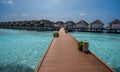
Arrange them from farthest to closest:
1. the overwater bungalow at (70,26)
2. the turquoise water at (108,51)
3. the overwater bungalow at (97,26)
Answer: the overwater bungalow at (97,26)
the overwater bungalow at (70,26)
the turquoise water at (108,51)

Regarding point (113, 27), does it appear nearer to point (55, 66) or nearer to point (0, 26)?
point (55, 66)

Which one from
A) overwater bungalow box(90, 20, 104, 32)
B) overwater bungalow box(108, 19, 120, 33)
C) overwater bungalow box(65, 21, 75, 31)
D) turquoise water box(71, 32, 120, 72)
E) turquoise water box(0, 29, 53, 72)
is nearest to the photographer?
turquoise water box(0, 29, 53, 72)

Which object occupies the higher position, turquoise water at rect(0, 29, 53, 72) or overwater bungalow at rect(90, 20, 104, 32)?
overwater bungalow at rect(90, 20, 104, 32)

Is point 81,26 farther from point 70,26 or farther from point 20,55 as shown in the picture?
point 20,55

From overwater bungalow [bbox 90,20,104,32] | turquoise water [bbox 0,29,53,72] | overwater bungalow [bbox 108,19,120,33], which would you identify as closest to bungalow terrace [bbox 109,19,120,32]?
overwater bungalow [bbox 108,19,120,33]

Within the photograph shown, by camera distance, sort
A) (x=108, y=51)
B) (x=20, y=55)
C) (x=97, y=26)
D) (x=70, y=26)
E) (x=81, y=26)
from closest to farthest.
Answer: (x=20, y=55) < (x=108, y=51) < (x=70, y=26) < (x=97, y=26) < (x=81, y=26)

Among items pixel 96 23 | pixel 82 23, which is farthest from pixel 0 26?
pixel 96 23

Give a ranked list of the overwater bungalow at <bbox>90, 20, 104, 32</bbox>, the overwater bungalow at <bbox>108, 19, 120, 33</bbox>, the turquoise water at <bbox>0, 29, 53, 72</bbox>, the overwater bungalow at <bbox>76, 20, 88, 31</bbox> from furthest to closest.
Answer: the overwater bungalow at <bbox>76, 20, 88, 31</bbox> < the overwater bungalow at <bbox>90, 20, 104, 32</bbox> < the overwater bungalow at <bbox>108, 19, 120, 33</bbox> < the turquoise water at <bbox>0, 29, 53, 72</bbox>

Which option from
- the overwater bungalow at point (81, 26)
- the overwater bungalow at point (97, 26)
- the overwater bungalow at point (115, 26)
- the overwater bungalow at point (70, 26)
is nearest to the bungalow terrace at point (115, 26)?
the overwater bungalow at point (115, 26)

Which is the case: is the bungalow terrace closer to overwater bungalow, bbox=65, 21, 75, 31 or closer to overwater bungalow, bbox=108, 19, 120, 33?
overwater bungalow, bbox=108, 19, 120, 33

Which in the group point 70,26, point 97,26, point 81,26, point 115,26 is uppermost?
point 70,26

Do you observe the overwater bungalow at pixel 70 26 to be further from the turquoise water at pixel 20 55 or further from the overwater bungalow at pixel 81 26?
the turquoise water at pixel 20 55

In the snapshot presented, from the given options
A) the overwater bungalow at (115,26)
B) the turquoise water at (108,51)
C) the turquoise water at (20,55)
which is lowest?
the turquoise water at (108,51)

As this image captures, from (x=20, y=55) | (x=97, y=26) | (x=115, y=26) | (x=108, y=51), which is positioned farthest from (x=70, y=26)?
(x=20, y=55)
